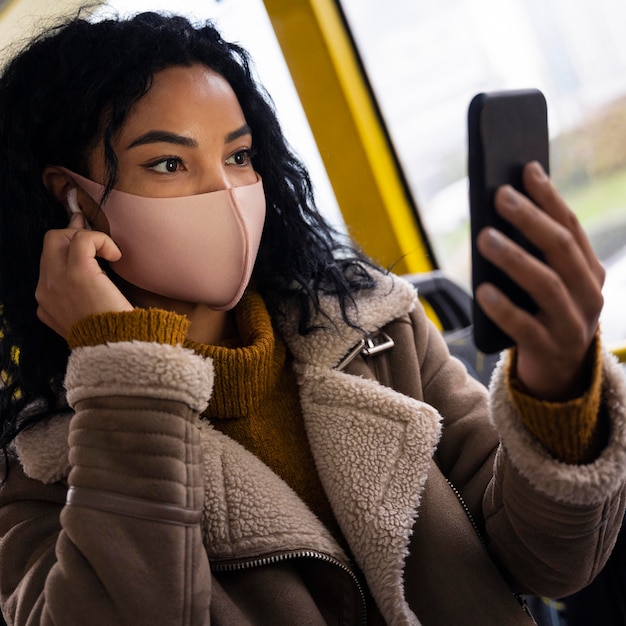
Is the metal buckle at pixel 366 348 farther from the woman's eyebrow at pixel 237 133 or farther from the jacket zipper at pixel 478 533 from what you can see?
the woman's eyebrow at pixel 237 133

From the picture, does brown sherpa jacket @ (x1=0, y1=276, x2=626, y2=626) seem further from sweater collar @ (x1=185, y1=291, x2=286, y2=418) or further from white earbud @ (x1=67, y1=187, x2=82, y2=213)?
white earbud @ (x1=67, y1=187, x2=82, y2=213)

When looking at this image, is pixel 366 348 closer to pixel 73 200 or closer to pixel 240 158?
pixel 240 158

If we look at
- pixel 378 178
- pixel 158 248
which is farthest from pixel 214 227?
pixel 378 178

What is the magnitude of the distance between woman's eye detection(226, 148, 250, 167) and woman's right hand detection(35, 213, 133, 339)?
23cm

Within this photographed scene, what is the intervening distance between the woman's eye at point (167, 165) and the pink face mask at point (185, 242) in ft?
0.16

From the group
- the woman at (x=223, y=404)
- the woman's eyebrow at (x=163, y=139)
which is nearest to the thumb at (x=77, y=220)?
the woman at (x=223, y=404)

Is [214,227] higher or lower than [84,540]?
higher

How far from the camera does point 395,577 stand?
1110mm

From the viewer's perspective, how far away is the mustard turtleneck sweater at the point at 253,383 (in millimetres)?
1047

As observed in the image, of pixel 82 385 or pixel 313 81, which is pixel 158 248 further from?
pixel 313 81

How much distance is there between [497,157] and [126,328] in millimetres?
523

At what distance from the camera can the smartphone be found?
33.0 inches

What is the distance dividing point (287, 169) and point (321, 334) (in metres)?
0.34

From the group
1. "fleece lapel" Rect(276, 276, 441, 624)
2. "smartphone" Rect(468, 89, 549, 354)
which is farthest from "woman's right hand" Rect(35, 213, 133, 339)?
"smartphone" Rect(468, 89, 549, 354)
